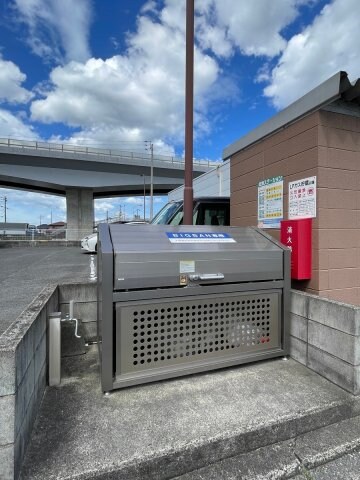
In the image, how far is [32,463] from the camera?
166 cm

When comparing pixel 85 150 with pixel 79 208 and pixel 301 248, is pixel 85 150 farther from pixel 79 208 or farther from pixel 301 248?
pixel 301 248

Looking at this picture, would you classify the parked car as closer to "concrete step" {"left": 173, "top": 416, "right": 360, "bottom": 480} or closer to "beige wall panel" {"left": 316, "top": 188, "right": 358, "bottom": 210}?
"beige wall panel" {"left": 316, "top": 188, "right": 358, "bottom": 210}

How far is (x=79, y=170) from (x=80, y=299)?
25977 millimetres

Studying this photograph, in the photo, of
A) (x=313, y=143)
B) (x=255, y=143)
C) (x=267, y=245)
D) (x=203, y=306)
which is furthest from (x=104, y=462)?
(x=255, y=143)

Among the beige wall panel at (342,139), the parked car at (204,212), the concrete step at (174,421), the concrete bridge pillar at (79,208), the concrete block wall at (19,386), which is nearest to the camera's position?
the concrete block wall at (19,386)

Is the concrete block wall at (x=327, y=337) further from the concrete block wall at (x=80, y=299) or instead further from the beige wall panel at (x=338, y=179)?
the concrete block wall at (x=80, y=299)

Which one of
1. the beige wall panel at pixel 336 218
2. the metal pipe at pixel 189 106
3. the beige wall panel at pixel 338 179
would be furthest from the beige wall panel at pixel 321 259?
the metal pipe at pixel 189 106

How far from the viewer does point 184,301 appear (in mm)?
2592

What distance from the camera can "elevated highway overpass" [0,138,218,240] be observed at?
2516 cm

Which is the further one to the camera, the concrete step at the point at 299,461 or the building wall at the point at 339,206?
the building wall at the point at 339,206

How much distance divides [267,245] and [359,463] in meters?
1.77

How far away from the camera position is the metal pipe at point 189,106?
3.69m

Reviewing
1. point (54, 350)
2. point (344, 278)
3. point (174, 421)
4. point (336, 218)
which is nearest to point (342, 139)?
point (336, 218)

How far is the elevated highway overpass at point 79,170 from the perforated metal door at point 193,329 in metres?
25.6
